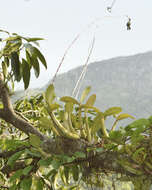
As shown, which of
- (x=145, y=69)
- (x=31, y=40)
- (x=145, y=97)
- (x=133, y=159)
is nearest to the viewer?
(x=133, y=159)

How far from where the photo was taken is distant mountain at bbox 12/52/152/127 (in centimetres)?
3181

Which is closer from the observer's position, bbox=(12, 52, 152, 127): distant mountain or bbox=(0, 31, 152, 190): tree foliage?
bbox=(0, 31, 152, 190): tree foliage

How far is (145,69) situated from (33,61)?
3467 centimetres

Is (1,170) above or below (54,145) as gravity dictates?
below

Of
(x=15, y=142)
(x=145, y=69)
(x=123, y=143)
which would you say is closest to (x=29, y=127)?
(x=15, y=142)

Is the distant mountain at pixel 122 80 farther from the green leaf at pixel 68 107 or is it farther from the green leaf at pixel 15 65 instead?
the green leaf at pixel 68 107

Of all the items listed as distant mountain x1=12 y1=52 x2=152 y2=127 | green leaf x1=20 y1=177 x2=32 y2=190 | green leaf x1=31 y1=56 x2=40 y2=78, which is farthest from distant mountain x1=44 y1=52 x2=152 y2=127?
green leaf x1=20 y1=177 x2=32 y2=190

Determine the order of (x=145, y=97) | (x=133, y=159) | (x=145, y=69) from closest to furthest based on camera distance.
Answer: (x=133, y=159)
(x=145, y=97)
(x=145, y=69)

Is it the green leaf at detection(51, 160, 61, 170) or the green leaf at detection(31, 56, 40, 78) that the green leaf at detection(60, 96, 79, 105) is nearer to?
the green leaf at detection(51, 160, 61, 170)

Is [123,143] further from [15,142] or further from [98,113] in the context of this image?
[15,142]

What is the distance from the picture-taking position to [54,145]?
0.31m

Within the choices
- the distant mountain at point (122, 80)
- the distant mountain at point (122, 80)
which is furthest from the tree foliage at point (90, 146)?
the distant mountain at point (122, 80)

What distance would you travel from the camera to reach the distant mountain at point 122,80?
3181 centimetres

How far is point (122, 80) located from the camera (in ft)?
112
